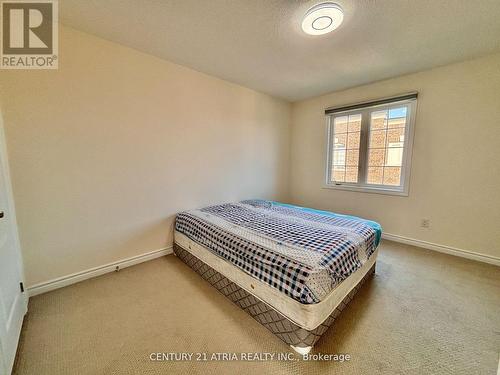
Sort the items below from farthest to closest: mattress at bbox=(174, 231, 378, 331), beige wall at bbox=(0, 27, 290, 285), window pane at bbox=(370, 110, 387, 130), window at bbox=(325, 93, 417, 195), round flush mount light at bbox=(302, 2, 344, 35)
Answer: window pane at bbox=(370, 110, 387, 130), window at bbox=(325, 93, 417, 195), beige wall at bbox=(0, 27, 290, 285), round flush mount light at bbox=(302, 2, 344, 35), mattress at bbox=(174, 231, 378, 331)

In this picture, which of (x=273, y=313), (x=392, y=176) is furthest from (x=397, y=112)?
(x=273, y=313)

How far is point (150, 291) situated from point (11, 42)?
2282mm

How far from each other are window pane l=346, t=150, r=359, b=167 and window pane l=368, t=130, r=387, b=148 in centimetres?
24

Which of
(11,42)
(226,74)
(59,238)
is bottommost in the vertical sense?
(59,238)

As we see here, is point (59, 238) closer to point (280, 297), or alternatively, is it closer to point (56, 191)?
point (56, 191)

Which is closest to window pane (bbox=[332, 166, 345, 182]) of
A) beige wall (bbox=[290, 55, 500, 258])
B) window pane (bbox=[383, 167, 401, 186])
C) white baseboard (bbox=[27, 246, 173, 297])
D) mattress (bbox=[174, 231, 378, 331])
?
beige wall (bbox=[290, 55, 500, 258])

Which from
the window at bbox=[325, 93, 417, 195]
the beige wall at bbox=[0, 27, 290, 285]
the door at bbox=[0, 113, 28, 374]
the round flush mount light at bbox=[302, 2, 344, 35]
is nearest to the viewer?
the door at bbox=[0, 113, 28, 374]

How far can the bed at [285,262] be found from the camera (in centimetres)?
121

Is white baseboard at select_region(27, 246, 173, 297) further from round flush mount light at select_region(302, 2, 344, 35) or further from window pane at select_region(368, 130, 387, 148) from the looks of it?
window pane at select_region(368, 130, 387, 148)

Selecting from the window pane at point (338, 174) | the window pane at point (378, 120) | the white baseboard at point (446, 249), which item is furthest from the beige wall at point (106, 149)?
the white baseboard at point (446, 249)

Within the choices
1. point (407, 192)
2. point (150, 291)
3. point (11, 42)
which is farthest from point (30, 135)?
point (407, 192)

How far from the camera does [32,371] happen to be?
42.2 inches

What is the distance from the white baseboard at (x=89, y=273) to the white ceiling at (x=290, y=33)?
88.2 inches

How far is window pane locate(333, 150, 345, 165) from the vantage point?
333cm
